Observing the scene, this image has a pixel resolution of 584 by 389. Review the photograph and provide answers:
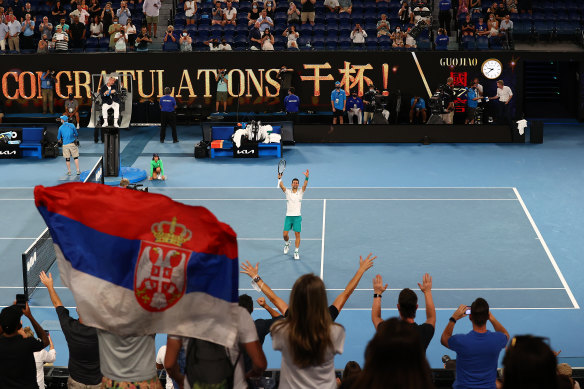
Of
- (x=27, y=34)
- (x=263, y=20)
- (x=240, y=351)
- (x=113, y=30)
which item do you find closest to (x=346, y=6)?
(x=263, y=20)

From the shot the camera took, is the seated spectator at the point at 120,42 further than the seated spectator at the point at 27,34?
No

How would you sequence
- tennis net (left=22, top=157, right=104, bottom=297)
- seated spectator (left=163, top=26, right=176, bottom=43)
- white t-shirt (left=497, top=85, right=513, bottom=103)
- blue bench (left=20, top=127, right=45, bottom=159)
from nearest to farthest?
tennis net (left=22, top=157, right=104, bottom=297) → blue bench (left=20, top=127, right=45, bottom=159) → white t-shirt (left=497, top=85, right=513, bottom=103) → seated spectator (left=163, top=26, right=176, bottom=43)

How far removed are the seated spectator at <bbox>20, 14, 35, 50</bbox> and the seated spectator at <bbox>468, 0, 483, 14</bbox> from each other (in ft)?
57.6

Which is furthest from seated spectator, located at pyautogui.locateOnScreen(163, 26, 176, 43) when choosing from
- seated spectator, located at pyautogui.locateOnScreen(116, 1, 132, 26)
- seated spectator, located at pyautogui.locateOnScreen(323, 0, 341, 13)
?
seated spectator, located at pyautogui.locateOnScreen(323, 0, 341, 13)

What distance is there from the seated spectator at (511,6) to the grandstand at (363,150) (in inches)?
8.4

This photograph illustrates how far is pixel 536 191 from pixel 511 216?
9.81 feet

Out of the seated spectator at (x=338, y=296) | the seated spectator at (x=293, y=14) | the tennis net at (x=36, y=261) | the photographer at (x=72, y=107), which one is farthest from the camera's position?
the seated spectator at (x=293, y=14)

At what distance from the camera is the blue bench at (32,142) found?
29.4 m

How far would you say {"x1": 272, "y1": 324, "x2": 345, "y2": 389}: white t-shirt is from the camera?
6.58 metres

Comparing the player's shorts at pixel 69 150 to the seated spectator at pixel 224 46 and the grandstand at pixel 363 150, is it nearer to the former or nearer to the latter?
the grandstand at pixel 363 150

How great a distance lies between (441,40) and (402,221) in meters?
13.5

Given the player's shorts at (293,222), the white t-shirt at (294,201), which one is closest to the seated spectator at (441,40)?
the white t-shirt at (294,201)

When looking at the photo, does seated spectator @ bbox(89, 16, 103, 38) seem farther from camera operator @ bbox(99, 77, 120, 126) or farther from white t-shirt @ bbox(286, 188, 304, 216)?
white t-shirt @ bbox(286, 188, 304, 216)

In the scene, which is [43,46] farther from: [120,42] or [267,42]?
[267,42]
